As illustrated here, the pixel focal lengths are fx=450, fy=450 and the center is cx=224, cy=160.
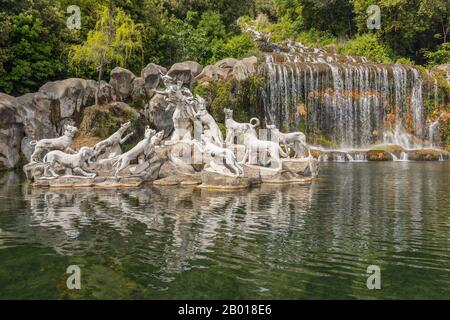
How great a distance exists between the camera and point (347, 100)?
38.8 meters

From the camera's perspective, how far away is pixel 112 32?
32906mm

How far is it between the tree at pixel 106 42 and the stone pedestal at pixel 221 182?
1560 centimetres

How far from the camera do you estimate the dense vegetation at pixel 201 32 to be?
31719 mm

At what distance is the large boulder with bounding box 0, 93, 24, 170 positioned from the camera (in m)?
27.5

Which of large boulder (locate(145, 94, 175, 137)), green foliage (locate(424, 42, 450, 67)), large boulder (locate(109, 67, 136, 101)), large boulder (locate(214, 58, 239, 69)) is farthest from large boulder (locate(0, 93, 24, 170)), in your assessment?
green foliage (locate(424, 42, 450, 67))

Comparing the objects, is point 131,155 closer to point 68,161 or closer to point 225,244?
point 68,161

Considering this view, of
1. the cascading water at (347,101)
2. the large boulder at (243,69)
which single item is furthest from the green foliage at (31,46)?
the cascading water at (347,101)

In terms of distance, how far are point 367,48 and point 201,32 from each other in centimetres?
1904

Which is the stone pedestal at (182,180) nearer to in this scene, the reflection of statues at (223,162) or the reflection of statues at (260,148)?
the reflection of statues at (223,162)

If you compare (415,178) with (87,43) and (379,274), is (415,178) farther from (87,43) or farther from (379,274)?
(87,43)

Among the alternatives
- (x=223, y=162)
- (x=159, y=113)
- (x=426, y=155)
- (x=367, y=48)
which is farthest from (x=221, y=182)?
(x=367, y=48)
